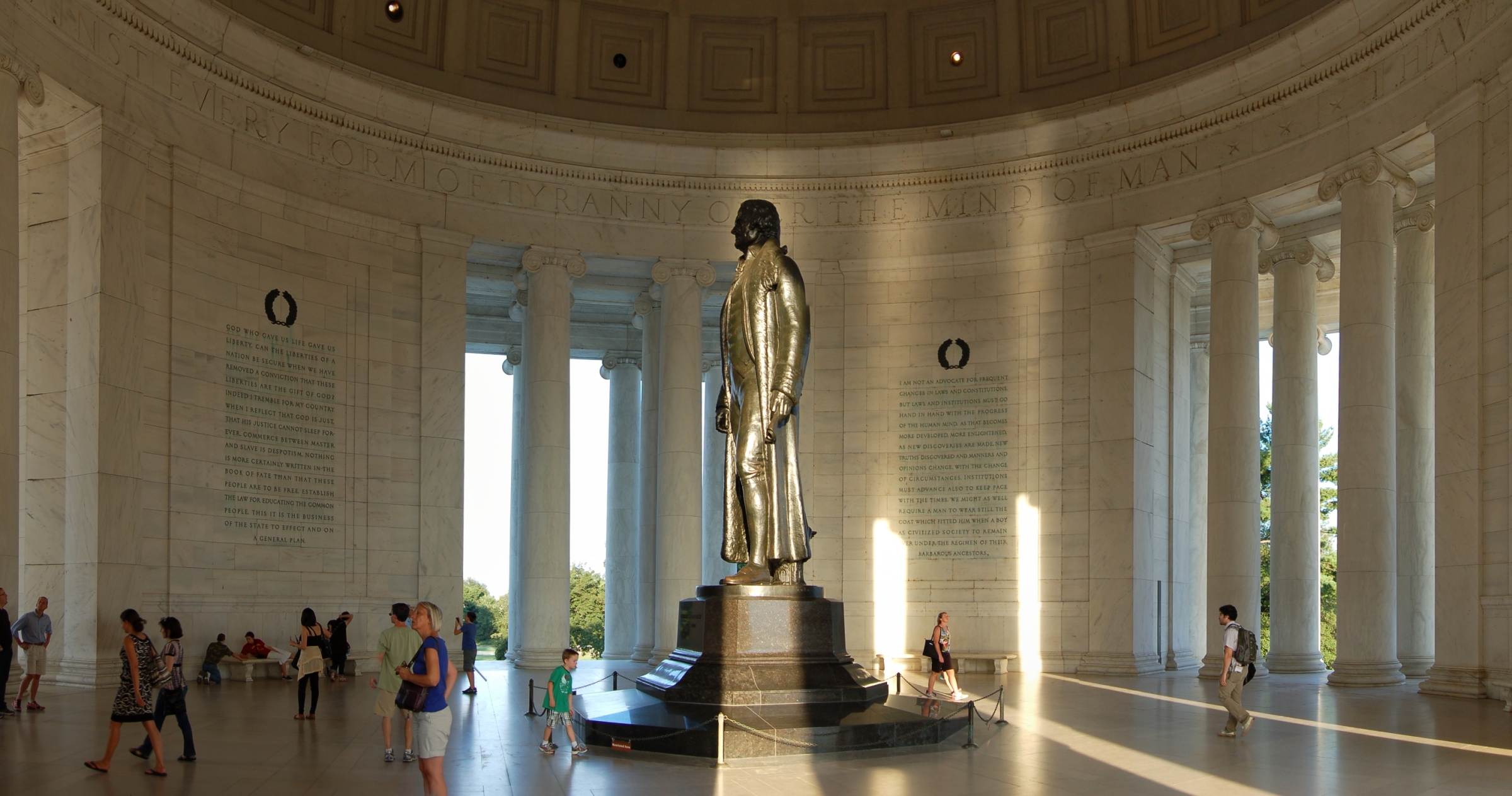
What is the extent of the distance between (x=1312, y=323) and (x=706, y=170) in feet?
51.4

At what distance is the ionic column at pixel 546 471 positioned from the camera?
3198 centimetres

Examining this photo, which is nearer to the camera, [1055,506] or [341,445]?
[341,445]

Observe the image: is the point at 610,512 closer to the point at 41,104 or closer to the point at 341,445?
the point at 341,445

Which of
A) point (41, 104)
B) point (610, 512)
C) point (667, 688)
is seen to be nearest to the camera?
point (667, 688)

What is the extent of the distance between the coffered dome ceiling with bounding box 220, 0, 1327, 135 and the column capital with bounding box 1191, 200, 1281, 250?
4252mm

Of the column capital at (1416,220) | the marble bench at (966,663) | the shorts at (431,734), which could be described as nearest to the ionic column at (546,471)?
the marble bench at (966,663)

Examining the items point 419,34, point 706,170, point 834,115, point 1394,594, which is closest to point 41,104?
point 419,34

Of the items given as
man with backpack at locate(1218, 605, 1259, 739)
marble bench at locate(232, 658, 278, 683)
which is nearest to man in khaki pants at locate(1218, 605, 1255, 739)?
man with backpack at locate(1218, 605, 1259, 739)

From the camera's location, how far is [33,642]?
1992 cm

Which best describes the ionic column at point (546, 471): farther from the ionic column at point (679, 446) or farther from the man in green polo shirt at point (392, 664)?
the man in green polo shirt at point (392, 664)

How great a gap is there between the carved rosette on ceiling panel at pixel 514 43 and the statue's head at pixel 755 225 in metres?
19.0

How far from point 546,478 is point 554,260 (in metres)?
5.46

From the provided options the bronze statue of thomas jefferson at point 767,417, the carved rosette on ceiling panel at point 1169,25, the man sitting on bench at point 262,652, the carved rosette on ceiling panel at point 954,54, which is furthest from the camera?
the carved rosette on ceiling panel at point 954,54

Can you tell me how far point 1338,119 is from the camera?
90.7ft
